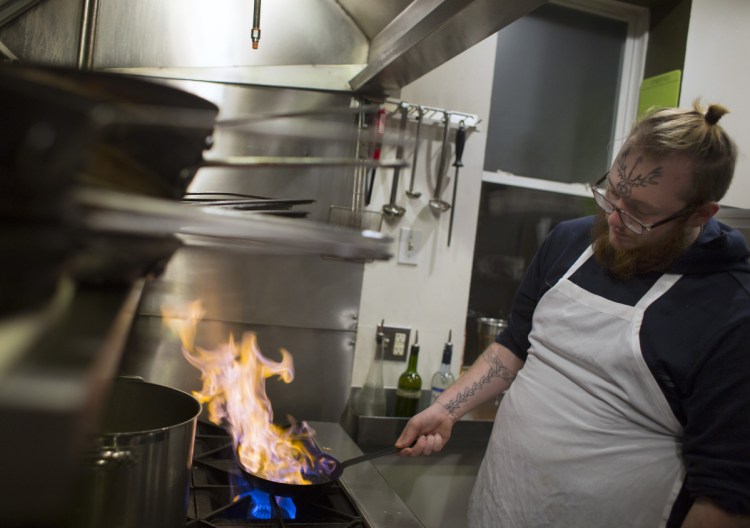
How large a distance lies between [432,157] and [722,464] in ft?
4.18

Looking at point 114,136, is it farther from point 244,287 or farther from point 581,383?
point 244,287

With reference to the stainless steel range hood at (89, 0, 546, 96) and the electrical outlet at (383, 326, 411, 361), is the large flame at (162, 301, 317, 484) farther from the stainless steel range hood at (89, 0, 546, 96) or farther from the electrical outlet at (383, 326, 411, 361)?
the stainless steel range hood at (89, 0, 546, 96)

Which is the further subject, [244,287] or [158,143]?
[244,287]

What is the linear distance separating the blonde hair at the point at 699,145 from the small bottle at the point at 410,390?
101cm

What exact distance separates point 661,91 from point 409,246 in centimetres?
110

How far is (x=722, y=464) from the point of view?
940 millimetres

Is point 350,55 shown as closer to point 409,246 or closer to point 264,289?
point 409,246

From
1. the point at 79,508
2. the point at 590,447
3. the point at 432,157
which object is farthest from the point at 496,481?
the point at 432,157

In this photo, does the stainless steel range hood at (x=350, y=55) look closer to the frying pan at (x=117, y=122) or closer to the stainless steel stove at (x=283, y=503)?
the frying pan at (x=117, y=122)

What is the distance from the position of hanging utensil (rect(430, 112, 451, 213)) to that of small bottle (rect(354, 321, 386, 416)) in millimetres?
463

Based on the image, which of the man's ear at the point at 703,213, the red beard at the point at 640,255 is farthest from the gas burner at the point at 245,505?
the man's ear at the point at 703,213

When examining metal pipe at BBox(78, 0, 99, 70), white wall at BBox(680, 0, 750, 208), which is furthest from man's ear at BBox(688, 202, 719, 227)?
metal pipe at BBox(78, 0, 99, 70)

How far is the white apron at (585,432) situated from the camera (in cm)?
108

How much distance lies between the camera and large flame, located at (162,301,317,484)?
1.22 metres
